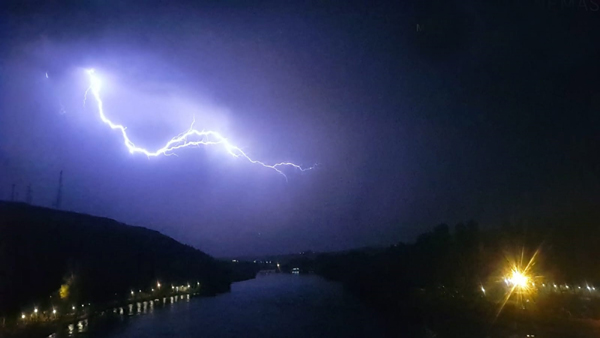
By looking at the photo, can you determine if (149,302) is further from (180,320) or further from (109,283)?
(180,320)

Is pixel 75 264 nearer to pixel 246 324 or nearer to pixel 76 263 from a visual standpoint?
pixel 76 263

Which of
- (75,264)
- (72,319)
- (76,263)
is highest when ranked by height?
(76,263)

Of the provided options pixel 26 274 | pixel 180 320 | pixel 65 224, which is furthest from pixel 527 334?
pixel 65 224

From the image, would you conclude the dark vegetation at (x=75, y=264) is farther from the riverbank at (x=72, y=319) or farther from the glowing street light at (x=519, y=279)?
the glowing street light at (x=519, y=279)

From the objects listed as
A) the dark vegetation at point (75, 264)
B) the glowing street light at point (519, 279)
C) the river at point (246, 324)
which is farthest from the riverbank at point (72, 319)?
the glowing street light at point (519, 279)

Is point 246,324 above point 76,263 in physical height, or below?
below

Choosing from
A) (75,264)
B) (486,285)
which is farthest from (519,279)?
(75,264)

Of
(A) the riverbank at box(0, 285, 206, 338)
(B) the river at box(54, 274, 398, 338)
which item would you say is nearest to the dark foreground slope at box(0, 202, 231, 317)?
(A) the riverbank at box(0, 285, 206, 338)

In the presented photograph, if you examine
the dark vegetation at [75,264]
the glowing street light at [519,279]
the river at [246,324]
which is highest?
the dark vegetation at [75,264]
